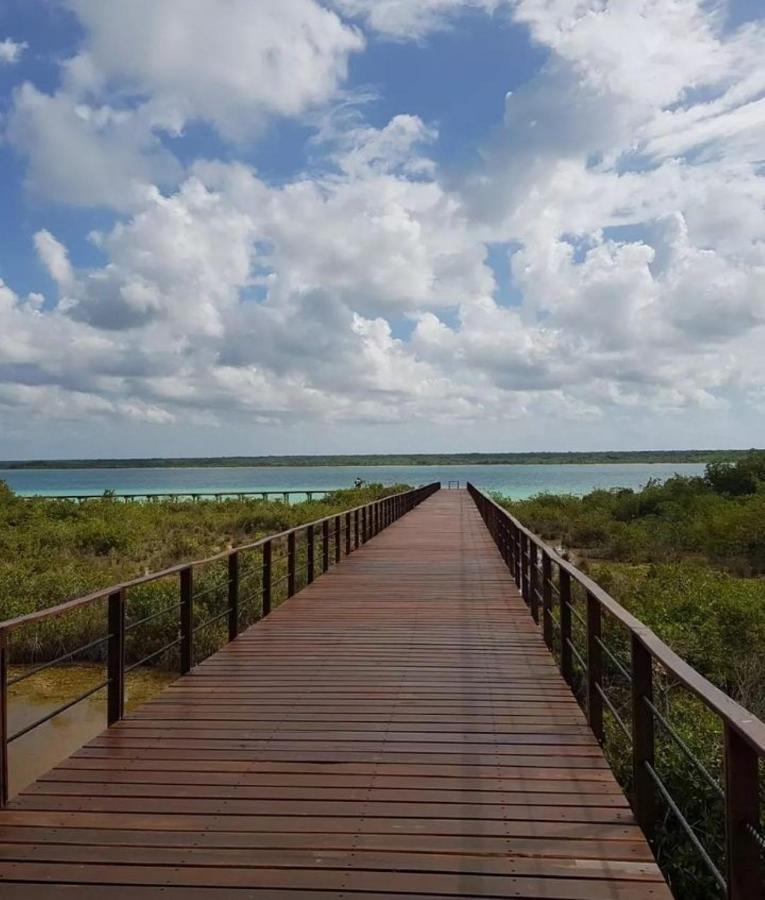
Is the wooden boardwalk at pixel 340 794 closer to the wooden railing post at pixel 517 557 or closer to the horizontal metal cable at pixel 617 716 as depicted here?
the horizontal metal cable at pixel 617 716

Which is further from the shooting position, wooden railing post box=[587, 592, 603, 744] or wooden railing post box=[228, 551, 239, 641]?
wooden railing post box=[228, 551, 239, 641]

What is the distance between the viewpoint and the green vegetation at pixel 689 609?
496 centimetres

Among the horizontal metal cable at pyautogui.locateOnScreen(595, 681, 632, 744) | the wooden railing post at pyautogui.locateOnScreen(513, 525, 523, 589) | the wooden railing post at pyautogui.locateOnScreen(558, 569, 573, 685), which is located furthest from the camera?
the wooden railing post at pyautogui.locateOnScreen(513, 525, 523, 589)

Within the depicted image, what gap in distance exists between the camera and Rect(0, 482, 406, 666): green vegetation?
10336mm

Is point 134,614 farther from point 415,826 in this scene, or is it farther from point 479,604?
point 415,826

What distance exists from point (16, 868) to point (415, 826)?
62.4 inches

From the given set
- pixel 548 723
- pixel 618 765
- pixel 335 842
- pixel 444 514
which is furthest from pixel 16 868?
pixel 444 514

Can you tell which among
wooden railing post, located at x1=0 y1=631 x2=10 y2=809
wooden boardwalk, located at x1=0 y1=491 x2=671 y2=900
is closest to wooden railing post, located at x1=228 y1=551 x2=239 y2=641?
wooden boardwalk, located at x1=0 y1=491 x2=671 y2=900

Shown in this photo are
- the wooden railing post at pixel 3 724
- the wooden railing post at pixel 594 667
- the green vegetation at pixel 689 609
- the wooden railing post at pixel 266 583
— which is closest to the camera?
the wooden railing post at pixel 3 724

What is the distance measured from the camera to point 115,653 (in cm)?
496

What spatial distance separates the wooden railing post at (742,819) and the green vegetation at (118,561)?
419cm

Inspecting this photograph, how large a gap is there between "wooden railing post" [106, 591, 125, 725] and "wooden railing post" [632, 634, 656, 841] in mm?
3023

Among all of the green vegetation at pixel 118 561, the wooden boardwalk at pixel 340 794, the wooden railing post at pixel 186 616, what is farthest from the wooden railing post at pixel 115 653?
the wooden railing post at pixel 186 616

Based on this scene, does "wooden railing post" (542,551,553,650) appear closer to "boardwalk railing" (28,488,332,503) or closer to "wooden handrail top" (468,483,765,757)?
"wooden handrail top" (468,483,765,757)
